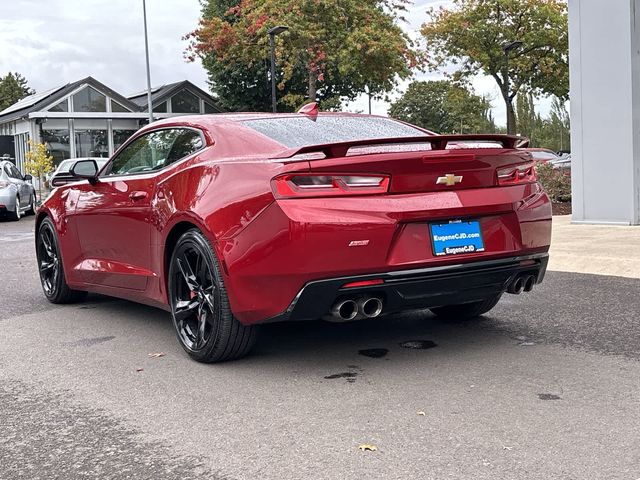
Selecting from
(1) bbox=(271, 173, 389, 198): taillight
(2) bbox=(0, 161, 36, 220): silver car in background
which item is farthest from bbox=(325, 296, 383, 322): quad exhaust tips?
(2) bbox=(0, 161, 36, 220): silver car in background

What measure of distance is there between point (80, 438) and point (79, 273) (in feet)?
9.81

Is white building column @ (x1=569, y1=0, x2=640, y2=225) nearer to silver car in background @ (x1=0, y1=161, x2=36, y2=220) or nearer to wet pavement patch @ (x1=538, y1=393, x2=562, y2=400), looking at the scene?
wet pavement patch @ (x1=538, y1=393, x2=562, y2=400)

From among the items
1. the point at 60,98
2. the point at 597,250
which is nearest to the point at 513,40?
the point at 60,98

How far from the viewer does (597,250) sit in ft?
27.5

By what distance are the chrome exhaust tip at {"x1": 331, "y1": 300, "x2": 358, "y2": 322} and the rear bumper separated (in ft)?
0.11

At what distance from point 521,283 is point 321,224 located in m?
1.36

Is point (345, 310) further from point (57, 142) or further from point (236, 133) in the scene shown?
point (57, 142)

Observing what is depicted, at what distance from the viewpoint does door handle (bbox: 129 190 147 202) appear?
5.14 m

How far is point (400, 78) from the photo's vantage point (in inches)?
1391

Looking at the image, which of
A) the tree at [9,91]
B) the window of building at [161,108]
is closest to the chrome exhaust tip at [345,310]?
the window of building at [161,108]

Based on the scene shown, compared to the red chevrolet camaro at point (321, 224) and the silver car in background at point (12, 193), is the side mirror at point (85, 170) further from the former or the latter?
the silver car in background at point (12, 193)

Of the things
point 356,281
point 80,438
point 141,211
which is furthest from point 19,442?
point 141,211

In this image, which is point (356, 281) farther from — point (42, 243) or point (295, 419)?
point (42, 243)

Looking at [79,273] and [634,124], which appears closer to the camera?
[79,273]
